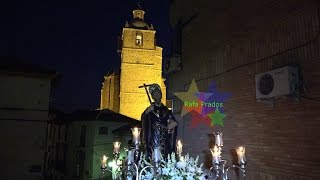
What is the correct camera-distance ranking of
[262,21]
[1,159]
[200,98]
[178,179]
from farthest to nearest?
[1,159]
[200,98]
[262,21]
[178,179]

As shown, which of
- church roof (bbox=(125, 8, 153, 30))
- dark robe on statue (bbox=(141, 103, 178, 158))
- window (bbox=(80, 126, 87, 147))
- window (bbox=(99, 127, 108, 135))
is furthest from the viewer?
church roof (bbox=(125, 8, 153, 30))

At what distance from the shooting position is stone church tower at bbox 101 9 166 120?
41188 millimetres

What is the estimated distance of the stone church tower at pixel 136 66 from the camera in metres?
41.2

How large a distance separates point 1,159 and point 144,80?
89.2 feet

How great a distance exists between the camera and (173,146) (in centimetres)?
642

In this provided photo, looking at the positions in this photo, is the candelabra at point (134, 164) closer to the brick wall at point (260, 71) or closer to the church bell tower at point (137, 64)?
the brick wall at point (260, 71)

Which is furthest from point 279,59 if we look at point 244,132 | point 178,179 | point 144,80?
point 144,80

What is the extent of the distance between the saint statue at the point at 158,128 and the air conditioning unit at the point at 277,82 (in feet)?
7.15

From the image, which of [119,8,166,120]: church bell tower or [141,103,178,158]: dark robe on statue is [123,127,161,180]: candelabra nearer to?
[141,103,178,158]: dark robe on statue

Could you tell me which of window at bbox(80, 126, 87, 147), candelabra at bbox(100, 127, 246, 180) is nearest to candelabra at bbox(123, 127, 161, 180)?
candelabra at bbox(100, 127, 246, 180)

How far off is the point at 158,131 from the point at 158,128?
6 cm

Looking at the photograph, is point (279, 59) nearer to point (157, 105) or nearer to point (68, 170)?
point (157, 105)

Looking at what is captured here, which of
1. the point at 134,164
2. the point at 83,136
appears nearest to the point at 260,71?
the point at 134,164

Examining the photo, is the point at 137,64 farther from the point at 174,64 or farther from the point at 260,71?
the point at 260,71
